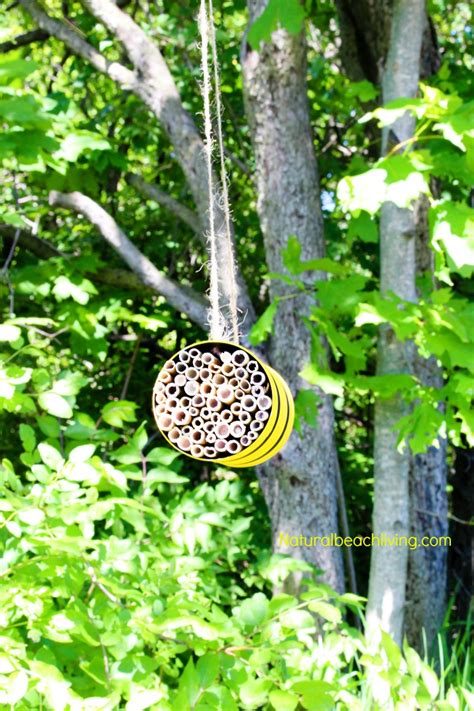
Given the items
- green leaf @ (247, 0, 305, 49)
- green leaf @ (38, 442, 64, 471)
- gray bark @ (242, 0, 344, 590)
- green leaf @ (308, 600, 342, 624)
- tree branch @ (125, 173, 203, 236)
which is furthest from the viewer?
tree branch @ (125, 173, 203, 236)

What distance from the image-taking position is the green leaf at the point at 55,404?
72.9 inches

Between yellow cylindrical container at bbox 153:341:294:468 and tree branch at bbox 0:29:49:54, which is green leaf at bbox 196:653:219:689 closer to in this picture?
yellow cylindrical container at bbox 153:341:294:468

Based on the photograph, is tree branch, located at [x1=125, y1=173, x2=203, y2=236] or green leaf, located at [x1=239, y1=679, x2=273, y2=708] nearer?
green leaf, located at [x1=239, y1=679, x2=273, y2=708]

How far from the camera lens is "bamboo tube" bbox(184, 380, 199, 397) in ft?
4.33

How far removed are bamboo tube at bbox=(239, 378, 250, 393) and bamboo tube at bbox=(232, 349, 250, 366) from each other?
0.09 ft

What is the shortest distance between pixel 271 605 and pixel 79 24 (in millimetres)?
2824

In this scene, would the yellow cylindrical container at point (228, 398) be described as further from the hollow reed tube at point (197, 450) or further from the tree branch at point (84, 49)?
the tree branch at point (84, 49)

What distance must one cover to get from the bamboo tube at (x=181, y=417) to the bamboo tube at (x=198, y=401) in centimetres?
2

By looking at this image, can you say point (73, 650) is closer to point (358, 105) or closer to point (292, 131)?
point (292, 131)

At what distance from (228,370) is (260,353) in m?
1.61

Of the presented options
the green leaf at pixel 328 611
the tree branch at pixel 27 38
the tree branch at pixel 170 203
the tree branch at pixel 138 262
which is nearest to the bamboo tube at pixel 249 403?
the green leaf at pixel 328 611

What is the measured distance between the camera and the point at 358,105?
10.7 feet

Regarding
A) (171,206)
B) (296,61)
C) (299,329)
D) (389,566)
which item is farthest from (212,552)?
(296,61)

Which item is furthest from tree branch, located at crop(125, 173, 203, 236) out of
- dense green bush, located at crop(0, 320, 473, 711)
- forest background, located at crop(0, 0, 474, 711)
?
dense green bush, located at crop(0, 320, 473, 711)
